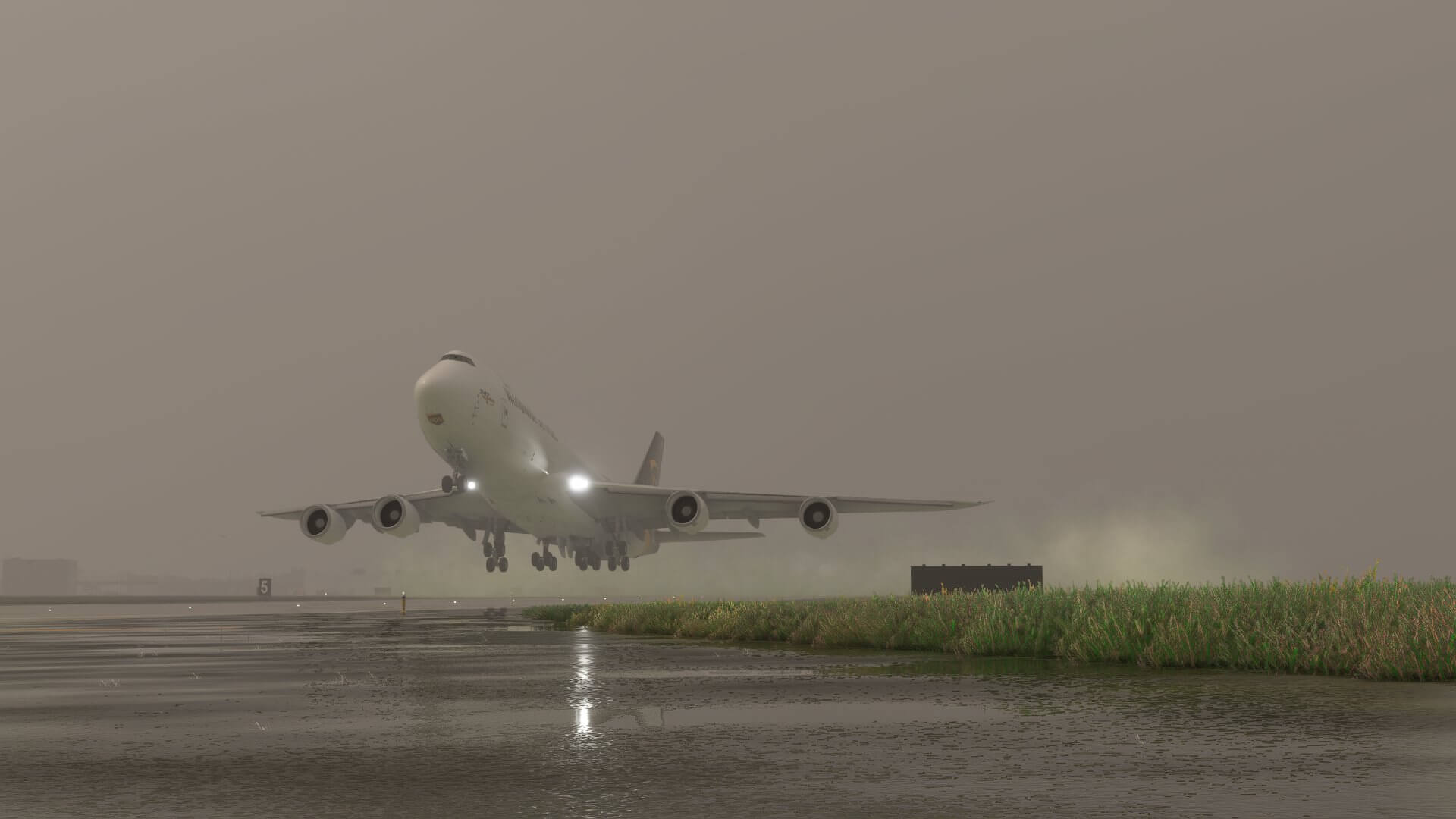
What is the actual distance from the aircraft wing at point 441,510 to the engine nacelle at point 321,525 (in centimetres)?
76

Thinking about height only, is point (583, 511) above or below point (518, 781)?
above

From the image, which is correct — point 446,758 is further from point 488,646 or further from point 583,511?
point 583,511

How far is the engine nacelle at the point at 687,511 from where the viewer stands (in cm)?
4888

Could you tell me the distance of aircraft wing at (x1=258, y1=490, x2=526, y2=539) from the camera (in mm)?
51312

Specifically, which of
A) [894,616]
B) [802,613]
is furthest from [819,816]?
[802,613]

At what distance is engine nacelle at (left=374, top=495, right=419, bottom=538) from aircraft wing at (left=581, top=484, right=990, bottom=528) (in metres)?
6.99

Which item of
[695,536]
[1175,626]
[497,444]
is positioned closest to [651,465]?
[695,536]

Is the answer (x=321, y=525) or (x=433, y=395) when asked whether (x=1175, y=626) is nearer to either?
(x=433, y=395)

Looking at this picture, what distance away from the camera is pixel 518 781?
7254 millimetres

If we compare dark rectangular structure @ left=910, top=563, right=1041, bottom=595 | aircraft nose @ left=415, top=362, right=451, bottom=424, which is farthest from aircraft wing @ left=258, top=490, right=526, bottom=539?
dark rectangular structure @ left=910, top=563, right=1041, bottom=595

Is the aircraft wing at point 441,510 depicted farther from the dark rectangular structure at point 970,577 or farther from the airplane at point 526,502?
the dark rectangular structure at point 970,577

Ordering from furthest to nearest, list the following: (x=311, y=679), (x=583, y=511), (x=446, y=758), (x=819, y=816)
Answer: (x=583, y=511) → (x=311, y=679) → (x=446, y=758) → (x=819, y=816)

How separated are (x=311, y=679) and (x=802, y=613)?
40.1 feet

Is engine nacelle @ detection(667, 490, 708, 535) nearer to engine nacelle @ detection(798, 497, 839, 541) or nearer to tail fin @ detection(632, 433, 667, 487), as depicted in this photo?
engine nacelle @ detection(798, 497, 839, 541)
